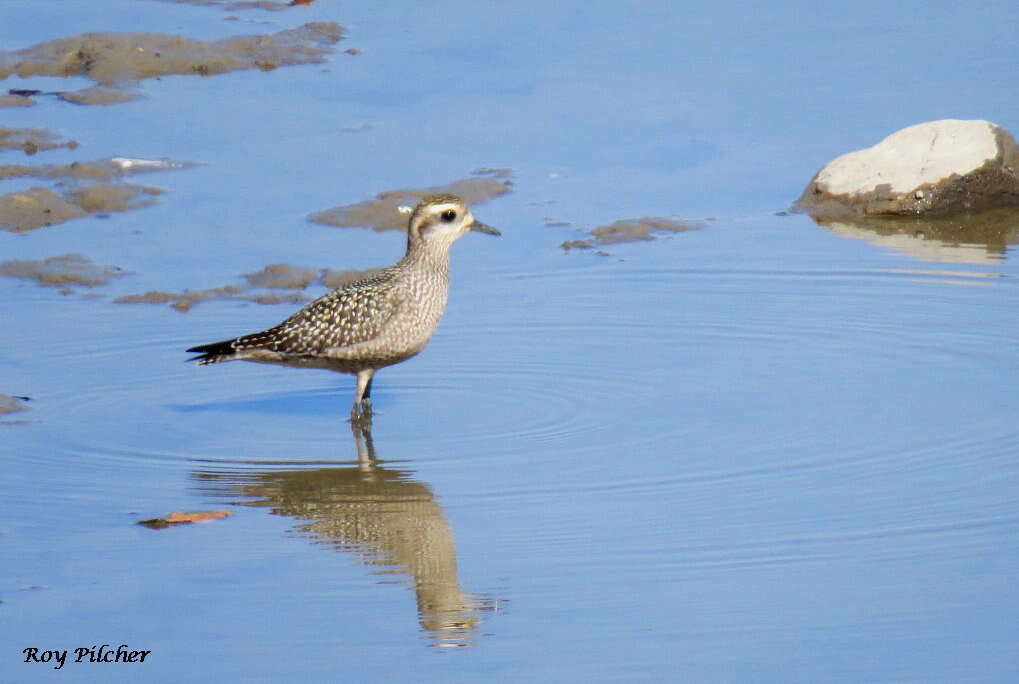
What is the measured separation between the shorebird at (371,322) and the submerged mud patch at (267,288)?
1740mm

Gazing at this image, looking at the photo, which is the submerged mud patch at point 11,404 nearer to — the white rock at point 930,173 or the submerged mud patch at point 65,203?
the submerged mud patch at point 65,203

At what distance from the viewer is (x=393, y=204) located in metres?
16.3

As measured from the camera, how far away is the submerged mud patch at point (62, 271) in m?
14.7

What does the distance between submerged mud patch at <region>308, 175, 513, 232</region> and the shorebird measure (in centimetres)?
351

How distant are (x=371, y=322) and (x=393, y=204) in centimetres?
427

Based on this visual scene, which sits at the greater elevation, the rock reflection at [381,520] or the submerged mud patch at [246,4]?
the submerged mud patch at [246,4]

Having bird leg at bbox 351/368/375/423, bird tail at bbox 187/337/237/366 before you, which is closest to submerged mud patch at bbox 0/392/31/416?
bird tail at bbox 187/337/237/366

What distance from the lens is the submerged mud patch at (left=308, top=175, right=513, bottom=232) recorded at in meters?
16.1

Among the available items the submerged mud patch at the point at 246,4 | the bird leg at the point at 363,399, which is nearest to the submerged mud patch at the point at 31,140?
the submerged mud patch at the point at 246,4

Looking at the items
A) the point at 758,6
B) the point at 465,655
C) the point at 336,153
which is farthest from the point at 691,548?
the point at 758,6

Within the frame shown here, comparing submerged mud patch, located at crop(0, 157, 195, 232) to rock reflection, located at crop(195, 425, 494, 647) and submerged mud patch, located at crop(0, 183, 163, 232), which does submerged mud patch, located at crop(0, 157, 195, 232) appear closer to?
submerged mud patch, located at crop(0, 183, 163, 232)

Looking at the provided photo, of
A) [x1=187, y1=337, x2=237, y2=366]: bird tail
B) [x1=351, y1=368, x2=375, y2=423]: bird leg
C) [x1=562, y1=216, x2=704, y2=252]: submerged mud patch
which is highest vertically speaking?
[x1=562, y1=216, x2=704, y2=252]: submerged mud patch

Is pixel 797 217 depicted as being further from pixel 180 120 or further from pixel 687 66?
pixel 180 120

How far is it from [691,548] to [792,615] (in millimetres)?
980
